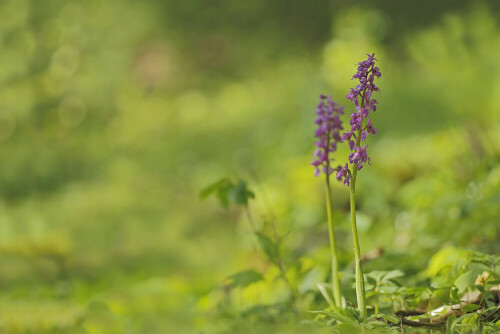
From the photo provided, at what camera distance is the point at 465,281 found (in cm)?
89

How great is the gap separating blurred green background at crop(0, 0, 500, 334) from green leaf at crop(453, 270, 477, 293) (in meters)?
0.33

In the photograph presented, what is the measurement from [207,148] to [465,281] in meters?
3.20

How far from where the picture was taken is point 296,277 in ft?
4.48

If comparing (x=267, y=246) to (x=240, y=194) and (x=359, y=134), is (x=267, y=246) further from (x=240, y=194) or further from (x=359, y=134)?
(x=359, y=134)

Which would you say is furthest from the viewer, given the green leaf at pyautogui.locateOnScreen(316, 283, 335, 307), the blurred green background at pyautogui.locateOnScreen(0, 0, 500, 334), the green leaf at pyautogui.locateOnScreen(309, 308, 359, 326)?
the blurred green background at pyautogui.locateOnScreen(0, 0, 500, 334)

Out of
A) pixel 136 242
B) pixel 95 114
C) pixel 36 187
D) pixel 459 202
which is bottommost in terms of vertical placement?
pixel 459 202

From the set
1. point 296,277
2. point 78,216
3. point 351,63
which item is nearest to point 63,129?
point 78,216

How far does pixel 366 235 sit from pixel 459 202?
579 mm

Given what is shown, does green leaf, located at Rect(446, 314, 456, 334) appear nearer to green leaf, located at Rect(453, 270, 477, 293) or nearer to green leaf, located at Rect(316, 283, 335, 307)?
green leaf, located at Rect(453, 270, 477, 293)

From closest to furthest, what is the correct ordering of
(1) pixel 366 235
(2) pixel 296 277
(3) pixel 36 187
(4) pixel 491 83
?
(2) pixel 296 277, (1) pixel 366 235, (4) pixel 491 83, (3) pixel 36 187

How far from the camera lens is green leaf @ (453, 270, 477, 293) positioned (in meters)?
0.88

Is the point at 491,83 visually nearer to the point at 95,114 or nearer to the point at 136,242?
the point at 136,242

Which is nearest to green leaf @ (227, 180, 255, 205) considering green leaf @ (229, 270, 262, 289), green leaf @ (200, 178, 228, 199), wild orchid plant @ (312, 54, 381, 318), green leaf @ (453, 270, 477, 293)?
green leaf @ (200, 178, 228, 199)

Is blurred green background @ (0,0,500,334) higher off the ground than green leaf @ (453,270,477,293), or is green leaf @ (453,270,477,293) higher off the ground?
blurred green background @ (0,0,500,334)
